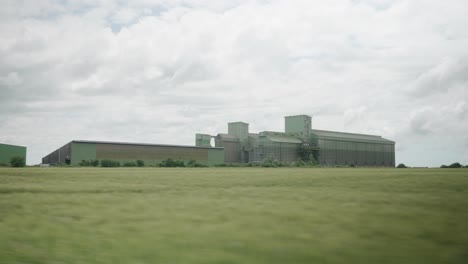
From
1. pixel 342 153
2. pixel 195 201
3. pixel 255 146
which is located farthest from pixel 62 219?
pixel 342 153

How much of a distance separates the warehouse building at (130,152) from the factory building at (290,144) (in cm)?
482

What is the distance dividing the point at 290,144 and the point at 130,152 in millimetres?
40767

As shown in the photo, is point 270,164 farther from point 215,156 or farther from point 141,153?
point 141,153

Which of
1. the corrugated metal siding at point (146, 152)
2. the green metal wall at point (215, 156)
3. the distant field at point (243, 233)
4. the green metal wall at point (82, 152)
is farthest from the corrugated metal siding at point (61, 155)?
the distant field at point (243, 233)

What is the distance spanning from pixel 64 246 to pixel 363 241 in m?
3.89

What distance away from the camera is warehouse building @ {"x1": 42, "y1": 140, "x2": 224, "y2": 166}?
84938mm

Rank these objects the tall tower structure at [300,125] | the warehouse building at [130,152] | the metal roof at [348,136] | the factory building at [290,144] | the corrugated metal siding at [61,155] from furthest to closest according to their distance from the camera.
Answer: the metal roof at [348,136], the tall tower structure at [300,125], the factory building at [290,144], the corrugated metal siding at [61,155], the warehouse building at [130,152]

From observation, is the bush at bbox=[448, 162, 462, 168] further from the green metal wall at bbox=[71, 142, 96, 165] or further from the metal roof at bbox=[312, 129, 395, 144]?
the green metal wall at bbox=[71, 142, 96, 165]

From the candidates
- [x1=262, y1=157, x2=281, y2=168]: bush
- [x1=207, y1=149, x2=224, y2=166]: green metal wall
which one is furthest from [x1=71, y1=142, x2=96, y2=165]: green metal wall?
[x1=262, y1=157, x2=281, y2=168]: bush

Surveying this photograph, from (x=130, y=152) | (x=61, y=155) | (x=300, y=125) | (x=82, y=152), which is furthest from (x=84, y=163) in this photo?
(x=300, y=125)

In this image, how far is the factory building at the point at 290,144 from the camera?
99.3 m

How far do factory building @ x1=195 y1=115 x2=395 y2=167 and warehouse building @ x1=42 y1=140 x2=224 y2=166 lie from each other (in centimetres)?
482

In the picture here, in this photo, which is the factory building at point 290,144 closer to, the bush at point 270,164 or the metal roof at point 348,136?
the metal roof at point 348,136

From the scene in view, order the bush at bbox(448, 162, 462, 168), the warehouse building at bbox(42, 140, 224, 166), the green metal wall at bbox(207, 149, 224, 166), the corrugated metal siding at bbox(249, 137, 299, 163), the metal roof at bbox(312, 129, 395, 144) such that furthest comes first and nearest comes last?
1. the metal roof at bbox(312, 129, 395, 144)
2. the green metal wall at bbox(207, 149, 224, 166)
3. the corrugated metal siding at bbox(249, 137, 299, 163)
4. the warehouse building at bbox(42, 140, 224, 166)
5. the bush at bbox(448, 162, 462, 168)
